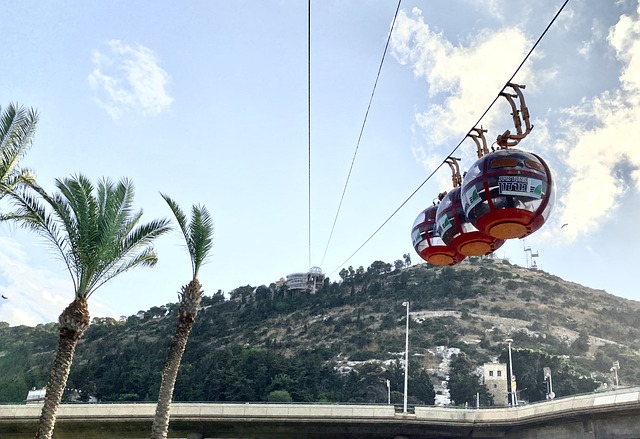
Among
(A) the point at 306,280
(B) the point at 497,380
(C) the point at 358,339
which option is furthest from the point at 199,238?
(A) the point at 306,280

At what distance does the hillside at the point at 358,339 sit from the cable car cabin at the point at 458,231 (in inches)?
3664

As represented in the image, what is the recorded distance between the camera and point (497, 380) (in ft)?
349

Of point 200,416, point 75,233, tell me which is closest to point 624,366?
point 200,416

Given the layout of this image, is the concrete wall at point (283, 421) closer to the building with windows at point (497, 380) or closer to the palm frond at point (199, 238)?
the palm frond at point (199, 238)

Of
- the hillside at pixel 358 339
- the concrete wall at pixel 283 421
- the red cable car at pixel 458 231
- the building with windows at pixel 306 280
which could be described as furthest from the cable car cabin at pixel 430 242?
the building with windows at pixel 306 280

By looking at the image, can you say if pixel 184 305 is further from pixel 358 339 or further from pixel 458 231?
pixel 358 339

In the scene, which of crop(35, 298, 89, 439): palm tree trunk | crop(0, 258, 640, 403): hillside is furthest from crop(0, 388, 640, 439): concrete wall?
crop(0, 258, 640, 403): hillside

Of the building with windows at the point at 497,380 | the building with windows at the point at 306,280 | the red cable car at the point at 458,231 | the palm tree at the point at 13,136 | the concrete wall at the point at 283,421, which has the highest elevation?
the building with windows at the point at 306,280

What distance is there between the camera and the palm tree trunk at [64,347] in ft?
55.9

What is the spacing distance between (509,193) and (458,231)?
1.80 metres

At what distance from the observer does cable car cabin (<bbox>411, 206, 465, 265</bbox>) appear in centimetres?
1132

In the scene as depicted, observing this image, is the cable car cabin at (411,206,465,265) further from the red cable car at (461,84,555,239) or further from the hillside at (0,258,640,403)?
the hillside at (0,258,640,403)

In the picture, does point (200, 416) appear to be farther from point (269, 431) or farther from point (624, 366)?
point (624, 366)

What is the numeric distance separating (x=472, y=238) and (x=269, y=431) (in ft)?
75.7
